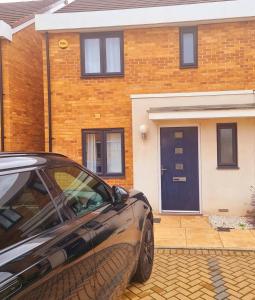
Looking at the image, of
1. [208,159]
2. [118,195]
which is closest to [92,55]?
[208,159]

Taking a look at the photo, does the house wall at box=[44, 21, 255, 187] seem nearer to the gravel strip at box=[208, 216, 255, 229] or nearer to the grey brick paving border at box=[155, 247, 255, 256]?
the gravel strip at box=[208, 216, 255, 229]

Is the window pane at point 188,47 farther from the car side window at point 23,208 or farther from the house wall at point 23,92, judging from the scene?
the car side window at point 23,208

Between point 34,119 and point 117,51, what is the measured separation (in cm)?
344

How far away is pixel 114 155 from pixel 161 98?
188 cm

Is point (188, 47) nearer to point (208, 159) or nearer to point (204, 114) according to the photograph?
point (204, 114)

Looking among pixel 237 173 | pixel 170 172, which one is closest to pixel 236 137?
pixel 237 173

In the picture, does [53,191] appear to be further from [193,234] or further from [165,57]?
[165,57]

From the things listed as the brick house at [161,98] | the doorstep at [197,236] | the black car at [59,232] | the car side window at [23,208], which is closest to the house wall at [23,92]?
the brick house at [161,98]

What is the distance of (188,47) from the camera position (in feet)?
28.1

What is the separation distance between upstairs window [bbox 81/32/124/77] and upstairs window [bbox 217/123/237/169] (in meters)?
2.92

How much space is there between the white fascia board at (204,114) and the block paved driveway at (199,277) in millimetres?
3145

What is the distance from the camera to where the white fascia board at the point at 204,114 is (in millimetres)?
7453

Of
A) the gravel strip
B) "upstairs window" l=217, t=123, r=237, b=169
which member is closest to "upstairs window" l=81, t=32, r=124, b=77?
"upstairs window" l=217, t=123, r=237, b=169

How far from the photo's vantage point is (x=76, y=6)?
9.75 meters
